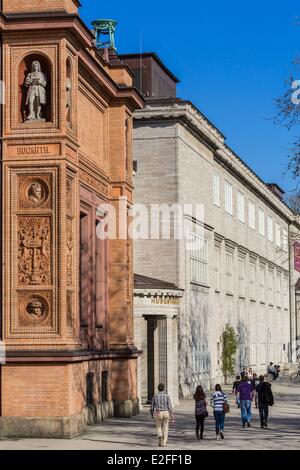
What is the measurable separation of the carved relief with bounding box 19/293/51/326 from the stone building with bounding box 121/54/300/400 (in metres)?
12.3

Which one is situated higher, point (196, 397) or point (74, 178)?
point (74, 178)

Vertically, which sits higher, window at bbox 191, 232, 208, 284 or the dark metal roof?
window at bbox 191, 232, 208, 284

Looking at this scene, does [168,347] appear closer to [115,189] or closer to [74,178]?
[115,189]

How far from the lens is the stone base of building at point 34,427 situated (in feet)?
89.9

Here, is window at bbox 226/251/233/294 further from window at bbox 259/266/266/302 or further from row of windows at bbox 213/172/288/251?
window at bbox 259/266/266/302

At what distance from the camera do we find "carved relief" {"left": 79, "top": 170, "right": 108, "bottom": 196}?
32.1 m

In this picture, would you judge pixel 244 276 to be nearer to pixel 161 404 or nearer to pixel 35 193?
pixel 35 193

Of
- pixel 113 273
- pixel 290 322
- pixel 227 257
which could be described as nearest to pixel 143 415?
pixel 113 273

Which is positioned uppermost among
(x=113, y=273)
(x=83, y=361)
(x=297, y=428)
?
(x=113, y=273)

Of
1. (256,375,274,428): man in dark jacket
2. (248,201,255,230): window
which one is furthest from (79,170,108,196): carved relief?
(248,201,255,230): window

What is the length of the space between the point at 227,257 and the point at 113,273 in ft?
96.7

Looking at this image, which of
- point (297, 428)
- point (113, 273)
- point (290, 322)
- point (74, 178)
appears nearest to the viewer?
point (74, 178)

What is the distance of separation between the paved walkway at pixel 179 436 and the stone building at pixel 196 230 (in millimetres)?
6062
